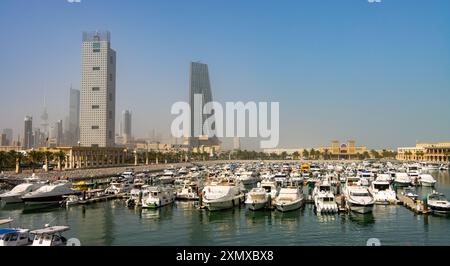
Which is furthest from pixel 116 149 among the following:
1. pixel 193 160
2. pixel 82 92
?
pixel 82 92

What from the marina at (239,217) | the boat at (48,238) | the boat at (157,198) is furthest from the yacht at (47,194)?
the boat at (48,238)

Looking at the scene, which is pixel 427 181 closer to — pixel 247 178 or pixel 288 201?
pixel 247 178

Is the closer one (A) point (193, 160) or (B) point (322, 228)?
(B) point (322, 228)

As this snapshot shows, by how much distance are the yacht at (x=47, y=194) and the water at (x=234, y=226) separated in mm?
694

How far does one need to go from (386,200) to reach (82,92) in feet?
53.9

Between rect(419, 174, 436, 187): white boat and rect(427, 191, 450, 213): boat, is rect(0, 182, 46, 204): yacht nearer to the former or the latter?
rect(427, 191, 450, 213): boat

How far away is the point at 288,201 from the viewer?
15.9m

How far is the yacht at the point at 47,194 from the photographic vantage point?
1841cm

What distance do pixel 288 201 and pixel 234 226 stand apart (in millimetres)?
4027

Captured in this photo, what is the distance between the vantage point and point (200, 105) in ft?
11.5

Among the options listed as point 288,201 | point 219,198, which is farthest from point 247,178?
point 288,201

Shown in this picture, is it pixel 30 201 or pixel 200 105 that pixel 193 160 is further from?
pixel 200 105

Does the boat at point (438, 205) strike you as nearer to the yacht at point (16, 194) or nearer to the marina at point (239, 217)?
the marina at point (239, 217)
